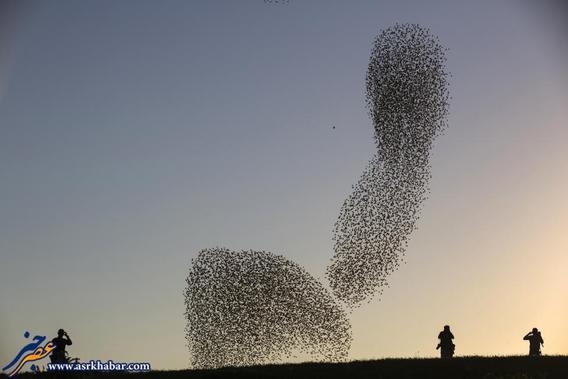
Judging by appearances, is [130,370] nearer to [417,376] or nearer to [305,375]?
[305,375]

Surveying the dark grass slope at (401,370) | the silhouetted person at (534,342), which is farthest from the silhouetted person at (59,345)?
the silhouetted person at (534,342)

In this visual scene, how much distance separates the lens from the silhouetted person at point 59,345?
38031 mm

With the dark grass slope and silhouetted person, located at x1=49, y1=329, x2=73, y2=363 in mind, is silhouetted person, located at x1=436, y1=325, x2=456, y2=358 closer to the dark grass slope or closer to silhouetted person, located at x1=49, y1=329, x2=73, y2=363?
the dark grass slope

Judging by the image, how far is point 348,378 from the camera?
40062 mm

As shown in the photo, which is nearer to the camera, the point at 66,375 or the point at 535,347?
the point at 66,375

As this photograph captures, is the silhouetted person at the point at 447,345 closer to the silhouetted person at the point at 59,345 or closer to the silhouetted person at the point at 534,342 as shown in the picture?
the silhouetted person at the point at 534,342

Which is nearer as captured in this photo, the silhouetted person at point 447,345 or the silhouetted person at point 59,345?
the silhouetted person at point 59,345

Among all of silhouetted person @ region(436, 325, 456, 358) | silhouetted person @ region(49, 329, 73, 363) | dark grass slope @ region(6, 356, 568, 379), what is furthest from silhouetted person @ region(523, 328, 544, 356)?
silhouetted person @ region(49, 329, 73, 363)

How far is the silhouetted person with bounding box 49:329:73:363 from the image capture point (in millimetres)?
38031

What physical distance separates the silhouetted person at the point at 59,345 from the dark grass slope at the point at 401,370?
A: 126cm

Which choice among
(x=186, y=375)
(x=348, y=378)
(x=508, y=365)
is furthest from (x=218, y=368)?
(x=508, y=365)

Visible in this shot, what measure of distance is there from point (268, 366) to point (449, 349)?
8.09m

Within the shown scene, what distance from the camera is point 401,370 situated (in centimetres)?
4119

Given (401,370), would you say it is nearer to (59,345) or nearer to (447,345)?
(447,345)
